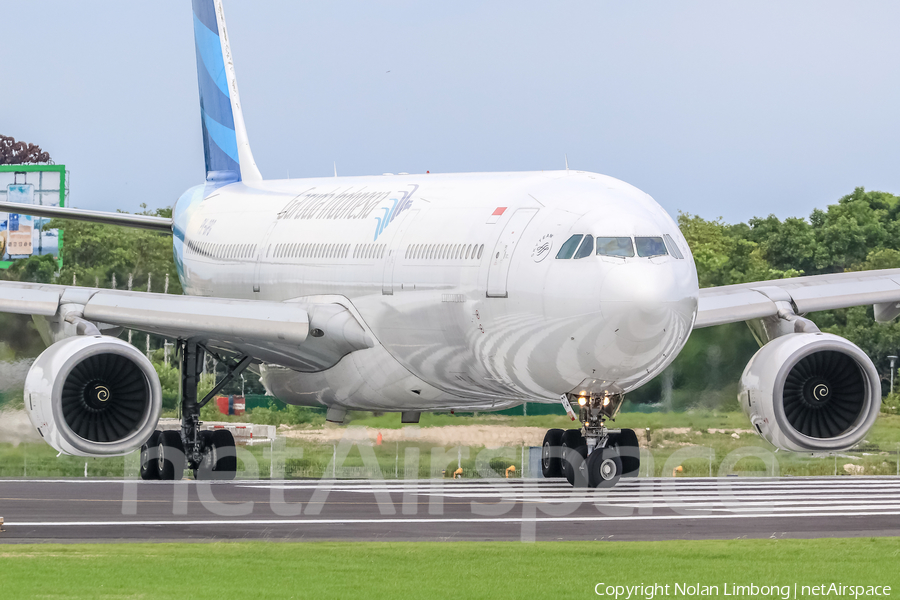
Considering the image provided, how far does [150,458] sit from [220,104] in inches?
361

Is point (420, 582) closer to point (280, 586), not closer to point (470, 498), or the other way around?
point (280, 586)

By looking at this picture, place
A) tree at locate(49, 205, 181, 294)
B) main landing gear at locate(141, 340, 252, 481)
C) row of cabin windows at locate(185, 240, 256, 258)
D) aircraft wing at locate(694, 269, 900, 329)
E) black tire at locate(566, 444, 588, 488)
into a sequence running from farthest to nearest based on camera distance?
tree at locate(49, 205, 181, 294) → row of cabin windows at locate(185, 240, 256, 258) → main landing gear at locate(141, 340, 252, 481) → aircraft wing at locate(694, 269, 900, 329) → black tire at locate(566, 444, 588, 488)

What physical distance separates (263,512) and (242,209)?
35.5 feet

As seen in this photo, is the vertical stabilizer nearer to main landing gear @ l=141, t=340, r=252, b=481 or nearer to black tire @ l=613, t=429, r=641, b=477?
main landing gear @ l=141, t=340, r=252, b=481

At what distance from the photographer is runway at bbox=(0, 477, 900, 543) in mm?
17205

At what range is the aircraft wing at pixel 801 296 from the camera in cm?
2270

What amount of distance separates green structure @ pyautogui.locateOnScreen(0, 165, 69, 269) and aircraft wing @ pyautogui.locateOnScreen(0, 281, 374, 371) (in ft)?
221

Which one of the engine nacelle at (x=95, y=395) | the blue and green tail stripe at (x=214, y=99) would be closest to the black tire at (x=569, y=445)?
the engine nacelle at (x=95, y=395)

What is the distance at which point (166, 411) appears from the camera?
37.2 m

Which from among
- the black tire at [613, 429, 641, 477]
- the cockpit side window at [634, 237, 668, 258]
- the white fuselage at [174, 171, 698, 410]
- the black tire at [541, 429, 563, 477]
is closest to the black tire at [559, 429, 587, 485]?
the black tire at [541, 429, 563, 477]

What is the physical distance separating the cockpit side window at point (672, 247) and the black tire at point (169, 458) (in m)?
11.1

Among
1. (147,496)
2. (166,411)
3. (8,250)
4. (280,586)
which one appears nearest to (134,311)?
(147,496)

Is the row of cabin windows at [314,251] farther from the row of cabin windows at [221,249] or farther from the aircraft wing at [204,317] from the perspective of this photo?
the row of cabin windows at [221,249]

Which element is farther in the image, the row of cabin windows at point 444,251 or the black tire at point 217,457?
the black tire at point 217,457
